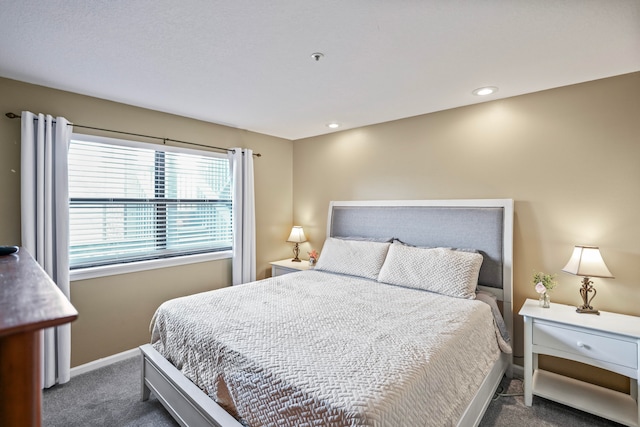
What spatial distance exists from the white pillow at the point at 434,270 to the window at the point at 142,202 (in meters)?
2.02

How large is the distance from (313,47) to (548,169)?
6.80 feet

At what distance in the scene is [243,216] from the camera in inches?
147

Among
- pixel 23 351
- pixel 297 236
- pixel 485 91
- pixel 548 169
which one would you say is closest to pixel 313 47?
pixel 485 91

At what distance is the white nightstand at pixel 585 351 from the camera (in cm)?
191

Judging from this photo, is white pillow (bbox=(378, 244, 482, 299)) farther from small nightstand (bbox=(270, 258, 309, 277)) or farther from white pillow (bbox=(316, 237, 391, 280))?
small nightstand (bbox=(270, 258, 309, 277))

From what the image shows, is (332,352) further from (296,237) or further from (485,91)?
(296,237)

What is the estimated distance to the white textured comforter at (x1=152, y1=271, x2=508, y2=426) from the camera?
1.26 metres

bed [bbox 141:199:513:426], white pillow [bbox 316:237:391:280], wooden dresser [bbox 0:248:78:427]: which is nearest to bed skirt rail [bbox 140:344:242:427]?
bed [bbox 141:199:513:426]

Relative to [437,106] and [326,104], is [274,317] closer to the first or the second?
[326,104]

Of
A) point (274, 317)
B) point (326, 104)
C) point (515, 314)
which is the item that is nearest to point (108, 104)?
point (326, 104)

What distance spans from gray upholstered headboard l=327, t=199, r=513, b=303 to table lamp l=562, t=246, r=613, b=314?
439mm

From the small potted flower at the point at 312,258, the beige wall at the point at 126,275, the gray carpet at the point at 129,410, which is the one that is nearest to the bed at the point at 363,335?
the gray carpet at the point at 129,410

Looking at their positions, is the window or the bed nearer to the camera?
the bed

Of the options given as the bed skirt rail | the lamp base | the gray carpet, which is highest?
the lamp base
